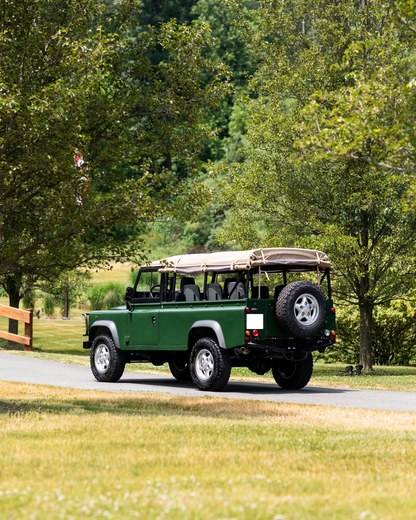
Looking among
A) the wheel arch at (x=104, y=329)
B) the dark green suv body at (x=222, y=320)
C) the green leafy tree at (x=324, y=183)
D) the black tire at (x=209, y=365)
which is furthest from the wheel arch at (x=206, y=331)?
the green leafy tree at (x=324, y=183)

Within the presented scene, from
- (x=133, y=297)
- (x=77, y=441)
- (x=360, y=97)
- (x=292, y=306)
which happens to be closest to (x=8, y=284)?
(x=133, y=297)

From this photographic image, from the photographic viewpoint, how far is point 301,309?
14.2 meters

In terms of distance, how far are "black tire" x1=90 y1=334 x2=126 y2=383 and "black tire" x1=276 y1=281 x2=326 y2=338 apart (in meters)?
3.96

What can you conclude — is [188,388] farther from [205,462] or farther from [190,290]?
[205,462]

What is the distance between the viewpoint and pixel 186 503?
5.77m

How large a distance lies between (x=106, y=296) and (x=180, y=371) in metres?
24.2

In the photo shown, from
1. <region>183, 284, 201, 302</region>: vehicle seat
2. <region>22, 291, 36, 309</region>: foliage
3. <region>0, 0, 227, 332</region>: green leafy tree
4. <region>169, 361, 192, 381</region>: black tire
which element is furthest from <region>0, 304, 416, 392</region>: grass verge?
<region>0, 0, 227, 332</region>: green leafy tree

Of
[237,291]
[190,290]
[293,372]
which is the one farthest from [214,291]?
[293,372]

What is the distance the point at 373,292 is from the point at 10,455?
14.0 metres

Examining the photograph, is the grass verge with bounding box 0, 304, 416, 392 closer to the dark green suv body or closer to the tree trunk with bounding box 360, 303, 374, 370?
the tree trunk with bounding box 360, 303, 374, 370

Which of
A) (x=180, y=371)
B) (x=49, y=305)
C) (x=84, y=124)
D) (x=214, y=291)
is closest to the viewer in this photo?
(x=84, y=124)

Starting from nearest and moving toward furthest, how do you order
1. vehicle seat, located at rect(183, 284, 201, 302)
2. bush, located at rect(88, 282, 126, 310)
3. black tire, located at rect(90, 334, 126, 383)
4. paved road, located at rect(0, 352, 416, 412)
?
paved road, located at rect(0, 352, 416, 412) → vehicle seat, located at rect(183, 284, 201, 302) → black tire, located at rect(90, 334, 126, 383) → bush, located at rect(88, 282, 126, 310)

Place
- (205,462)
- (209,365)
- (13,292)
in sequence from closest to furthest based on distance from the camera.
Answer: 1. (205,462)
2. (209,365)
3. (13,292)

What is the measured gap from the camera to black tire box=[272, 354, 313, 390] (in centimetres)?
1548
